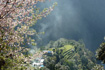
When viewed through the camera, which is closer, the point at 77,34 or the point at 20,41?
the point at 20,41

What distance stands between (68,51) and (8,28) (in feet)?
359

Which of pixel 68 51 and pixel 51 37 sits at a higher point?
pixel 51 37

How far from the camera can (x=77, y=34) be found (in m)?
189

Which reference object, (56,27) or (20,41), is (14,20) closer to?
(20,41)

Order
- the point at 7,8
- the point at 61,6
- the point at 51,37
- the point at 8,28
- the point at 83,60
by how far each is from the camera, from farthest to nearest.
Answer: the point at 61,6 → the point at 51,37 → the point at 83,60 → the point at 8,28 → the point at 7,8

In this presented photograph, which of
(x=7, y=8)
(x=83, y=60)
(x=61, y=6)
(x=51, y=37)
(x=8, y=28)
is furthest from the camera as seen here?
(x=61, y=6)

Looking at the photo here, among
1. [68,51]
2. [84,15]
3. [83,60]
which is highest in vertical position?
[84,15]

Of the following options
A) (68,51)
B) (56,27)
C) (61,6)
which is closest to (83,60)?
(68,51)

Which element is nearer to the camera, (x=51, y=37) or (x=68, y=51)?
(x=68, y=51)

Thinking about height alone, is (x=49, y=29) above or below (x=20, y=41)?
above

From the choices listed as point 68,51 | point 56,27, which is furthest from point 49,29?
point 68,51

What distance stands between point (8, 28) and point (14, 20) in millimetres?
594

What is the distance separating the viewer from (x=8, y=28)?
5910 mm

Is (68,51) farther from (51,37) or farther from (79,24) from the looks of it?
(79,24)
